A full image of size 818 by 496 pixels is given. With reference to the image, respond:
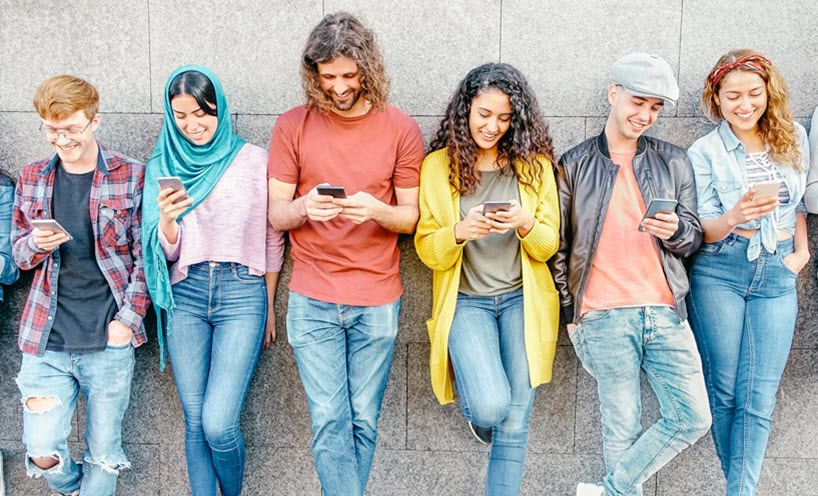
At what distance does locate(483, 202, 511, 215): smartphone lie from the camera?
287 centimetres

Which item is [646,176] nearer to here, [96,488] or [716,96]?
[716,96]

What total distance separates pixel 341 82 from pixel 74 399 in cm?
203

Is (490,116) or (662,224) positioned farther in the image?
(490,116)

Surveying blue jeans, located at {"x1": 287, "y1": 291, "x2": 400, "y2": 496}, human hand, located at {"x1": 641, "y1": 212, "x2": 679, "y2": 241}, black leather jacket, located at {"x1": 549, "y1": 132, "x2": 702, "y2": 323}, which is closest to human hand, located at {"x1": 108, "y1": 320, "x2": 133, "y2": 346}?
blue jeans, located at {"x1": 287, "y1": 291, "x2": 400, "y2": 496}

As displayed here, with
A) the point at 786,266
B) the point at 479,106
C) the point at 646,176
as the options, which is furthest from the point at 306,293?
the point at 786,266

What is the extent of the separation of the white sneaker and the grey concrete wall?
212 millimetres

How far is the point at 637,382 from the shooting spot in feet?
10.7

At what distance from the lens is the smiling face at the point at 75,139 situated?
3.17 meters

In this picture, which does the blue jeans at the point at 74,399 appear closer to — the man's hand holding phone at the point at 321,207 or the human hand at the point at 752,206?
the man's hand holding phone at the point at 321,207

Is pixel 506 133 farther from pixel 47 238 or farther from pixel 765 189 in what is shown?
pixel 47 238

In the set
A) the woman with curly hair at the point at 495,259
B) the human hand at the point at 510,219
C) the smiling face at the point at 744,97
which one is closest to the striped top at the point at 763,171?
the smiling face at the point at 744,97

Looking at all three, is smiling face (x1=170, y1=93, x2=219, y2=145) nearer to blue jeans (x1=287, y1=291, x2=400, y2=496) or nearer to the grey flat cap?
blue jeans (x1=287, y1=291, x2=400, y2=496)

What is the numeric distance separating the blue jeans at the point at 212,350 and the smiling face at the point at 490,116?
1.31 m

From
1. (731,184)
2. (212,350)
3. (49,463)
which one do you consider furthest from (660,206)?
(49,463)
